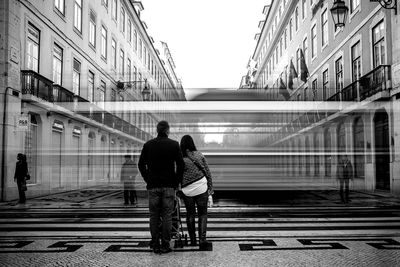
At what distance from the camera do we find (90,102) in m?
14.2

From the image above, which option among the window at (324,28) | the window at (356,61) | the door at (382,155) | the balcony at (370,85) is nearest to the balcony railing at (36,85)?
the balcony at (370,85)

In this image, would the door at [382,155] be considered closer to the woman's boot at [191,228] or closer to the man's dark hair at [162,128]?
the woman's boot at [191,228]

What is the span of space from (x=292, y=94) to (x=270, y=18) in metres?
29.2

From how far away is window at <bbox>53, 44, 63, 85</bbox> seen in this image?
19062 millimetres

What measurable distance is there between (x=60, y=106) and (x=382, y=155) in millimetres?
13029

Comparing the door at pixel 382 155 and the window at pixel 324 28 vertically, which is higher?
the window at pixel 324 28

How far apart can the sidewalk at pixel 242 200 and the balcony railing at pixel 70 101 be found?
7.03 ft

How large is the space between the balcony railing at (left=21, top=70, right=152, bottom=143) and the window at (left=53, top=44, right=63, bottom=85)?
0.97m

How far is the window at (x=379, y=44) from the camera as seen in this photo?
17.3m

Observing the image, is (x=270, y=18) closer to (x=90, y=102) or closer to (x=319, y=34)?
(x=319, y=34)

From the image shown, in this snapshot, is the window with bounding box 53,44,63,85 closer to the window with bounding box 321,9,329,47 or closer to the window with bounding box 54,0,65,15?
the window with bounding box 54,0,65,15

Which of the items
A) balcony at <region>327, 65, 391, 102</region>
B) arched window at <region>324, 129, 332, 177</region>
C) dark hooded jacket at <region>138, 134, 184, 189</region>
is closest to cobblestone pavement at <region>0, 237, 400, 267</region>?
dark hooded jacket at <region>138, 134, 184, 189</region>

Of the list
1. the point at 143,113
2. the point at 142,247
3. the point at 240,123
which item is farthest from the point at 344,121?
the point at 142,247

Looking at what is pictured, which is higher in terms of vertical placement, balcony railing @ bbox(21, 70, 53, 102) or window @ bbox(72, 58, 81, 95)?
window @ bbox(72, 58, 81, 95)
